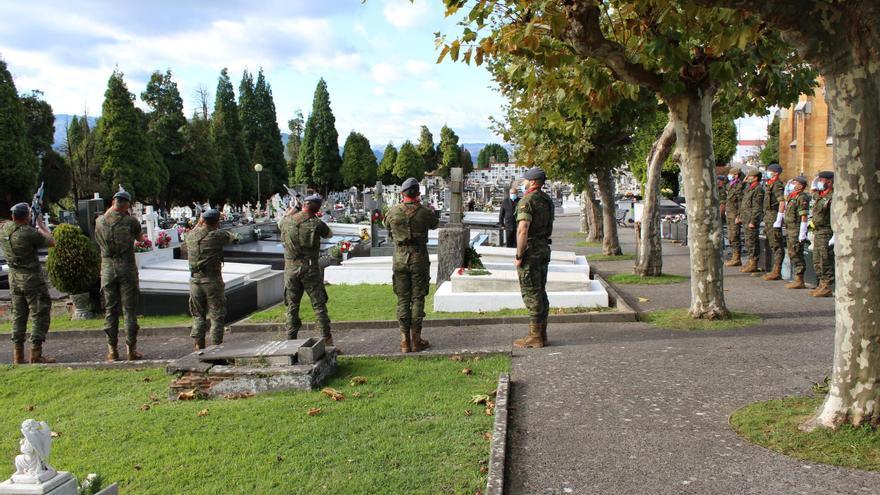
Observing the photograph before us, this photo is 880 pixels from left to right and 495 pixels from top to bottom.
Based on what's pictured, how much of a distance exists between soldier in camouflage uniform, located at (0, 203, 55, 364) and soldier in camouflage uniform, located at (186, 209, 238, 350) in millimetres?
2012

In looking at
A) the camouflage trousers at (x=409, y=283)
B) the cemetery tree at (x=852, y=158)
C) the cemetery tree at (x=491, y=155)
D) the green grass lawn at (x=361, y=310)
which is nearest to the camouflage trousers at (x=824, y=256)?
the green grass lawn at (x=361, y=310)

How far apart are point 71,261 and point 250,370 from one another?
6409mm

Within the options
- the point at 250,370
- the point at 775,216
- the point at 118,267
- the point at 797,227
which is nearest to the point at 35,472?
the point at 250,370

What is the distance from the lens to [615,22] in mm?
10695

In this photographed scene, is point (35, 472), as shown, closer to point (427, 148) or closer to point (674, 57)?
point (674, 57)

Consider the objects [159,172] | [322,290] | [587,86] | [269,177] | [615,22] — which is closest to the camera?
[587,86]

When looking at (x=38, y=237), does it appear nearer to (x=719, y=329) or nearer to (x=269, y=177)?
(x=719, y=329)

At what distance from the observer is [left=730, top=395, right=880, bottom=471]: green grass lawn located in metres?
4.58

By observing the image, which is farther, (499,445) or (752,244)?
(752,244)

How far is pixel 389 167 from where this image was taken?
8350cm

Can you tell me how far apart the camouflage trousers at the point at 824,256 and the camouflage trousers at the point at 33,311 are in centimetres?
1100

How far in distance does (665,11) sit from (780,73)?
18.4ft

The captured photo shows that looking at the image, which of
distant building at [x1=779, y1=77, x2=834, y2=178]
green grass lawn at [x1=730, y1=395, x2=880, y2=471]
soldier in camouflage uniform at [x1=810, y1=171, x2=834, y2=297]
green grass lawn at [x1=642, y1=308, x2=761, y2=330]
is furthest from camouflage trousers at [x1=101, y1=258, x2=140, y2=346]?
distant building at [x1=779, y1=77, x2=834, y2=178]

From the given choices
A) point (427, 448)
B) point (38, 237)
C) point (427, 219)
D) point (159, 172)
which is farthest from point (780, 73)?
point (159, 172)
